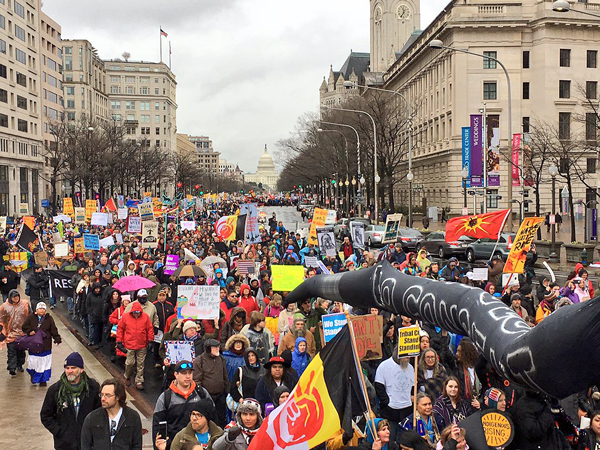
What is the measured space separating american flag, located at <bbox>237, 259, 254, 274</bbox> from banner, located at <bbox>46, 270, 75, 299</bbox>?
4.13m

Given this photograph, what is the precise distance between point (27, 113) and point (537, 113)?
53.5 metres

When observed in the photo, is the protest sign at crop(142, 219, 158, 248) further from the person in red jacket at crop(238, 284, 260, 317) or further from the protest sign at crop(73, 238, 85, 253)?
the person in red jacket at crop(238, 284, 260, 317)

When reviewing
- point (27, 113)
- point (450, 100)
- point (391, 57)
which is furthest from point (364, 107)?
point (391, 57)

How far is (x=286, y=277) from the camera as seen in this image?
14.0m

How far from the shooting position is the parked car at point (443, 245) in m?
31.6

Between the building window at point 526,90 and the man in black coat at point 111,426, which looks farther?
the building window at point 526,90

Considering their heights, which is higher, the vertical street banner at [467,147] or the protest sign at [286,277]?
the vertical street banner at [467,147]

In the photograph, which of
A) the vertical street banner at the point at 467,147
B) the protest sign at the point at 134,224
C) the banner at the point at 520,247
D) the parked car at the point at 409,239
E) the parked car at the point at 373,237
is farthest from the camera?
the vertical street banner at the point at 467,147

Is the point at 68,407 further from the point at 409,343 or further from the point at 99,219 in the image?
the point at 99,219

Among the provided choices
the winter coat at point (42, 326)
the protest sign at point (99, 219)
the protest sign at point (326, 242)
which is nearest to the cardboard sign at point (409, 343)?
the winter coat at point (42, 326)

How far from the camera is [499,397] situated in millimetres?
6480

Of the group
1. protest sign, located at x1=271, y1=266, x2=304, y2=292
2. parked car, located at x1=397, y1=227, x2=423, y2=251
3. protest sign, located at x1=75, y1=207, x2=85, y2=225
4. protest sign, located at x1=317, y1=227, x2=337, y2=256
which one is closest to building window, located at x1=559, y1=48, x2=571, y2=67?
parked car, located at x1=397, y1=227, x2=423, y2=251

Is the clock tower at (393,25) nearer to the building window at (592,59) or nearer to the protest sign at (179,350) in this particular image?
the building window at (592,59)

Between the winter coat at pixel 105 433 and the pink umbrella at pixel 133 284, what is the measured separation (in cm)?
785
